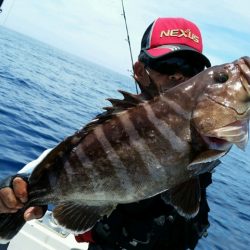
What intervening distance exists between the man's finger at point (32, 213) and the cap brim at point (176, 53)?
1.72 metres

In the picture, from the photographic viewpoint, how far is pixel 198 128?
8.71 ft

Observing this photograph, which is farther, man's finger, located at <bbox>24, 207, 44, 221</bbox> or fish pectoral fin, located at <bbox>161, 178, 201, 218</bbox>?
man's finger, located at <bbox>24, 207, 44, 221</bbox>

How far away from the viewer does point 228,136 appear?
2.58m

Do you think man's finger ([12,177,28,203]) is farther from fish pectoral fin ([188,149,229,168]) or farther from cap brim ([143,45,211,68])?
cap brim ([143,45,211,68])

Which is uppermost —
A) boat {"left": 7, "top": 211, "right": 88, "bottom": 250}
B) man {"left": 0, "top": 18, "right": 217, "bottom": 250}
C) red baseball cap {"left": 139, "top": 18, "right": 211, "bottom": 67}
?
red baseball cap {"left": 139, "top": 18, "right": 211, "bottom": 67}

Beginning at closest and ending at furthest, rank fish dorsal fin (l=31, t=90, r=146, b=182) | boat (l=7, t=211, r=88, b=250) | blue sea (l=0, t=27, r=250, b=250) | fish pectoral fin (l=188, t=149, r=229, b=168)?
fish pectoral fin (l=188, t=149, r=229, b=168), fish dorsal fin (l=31, t=90, r=146, b=182), boat (l=7, t=211, r=88, b=250), blue sea (l=0, t=27, r=250, b=250)

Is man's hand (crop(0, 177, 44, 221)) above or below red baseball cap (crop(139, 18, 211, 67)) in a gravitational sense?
below

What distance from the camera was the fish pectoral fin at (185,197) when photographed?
2.82m

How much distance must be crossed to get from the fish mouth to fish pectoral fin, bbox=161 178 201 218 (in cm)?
35

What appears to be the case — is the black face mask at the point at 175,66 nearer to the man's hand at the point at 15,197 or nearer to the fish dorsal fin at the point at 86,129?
the fish dorsal fin at the point at 86,129

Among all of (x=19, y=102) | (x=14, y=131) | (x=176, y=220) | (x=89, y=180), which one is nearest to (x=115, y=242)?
(x=176, y=220)

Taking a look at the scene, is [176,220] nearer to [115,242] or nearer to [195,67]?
[115,242]

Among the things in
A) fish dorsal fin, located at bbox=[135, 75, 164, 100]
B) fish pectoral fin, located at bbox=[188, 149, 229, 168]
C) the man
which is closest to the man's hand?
the man

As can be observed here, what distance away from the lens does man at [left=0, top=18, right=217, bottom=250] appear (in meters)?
3.73
